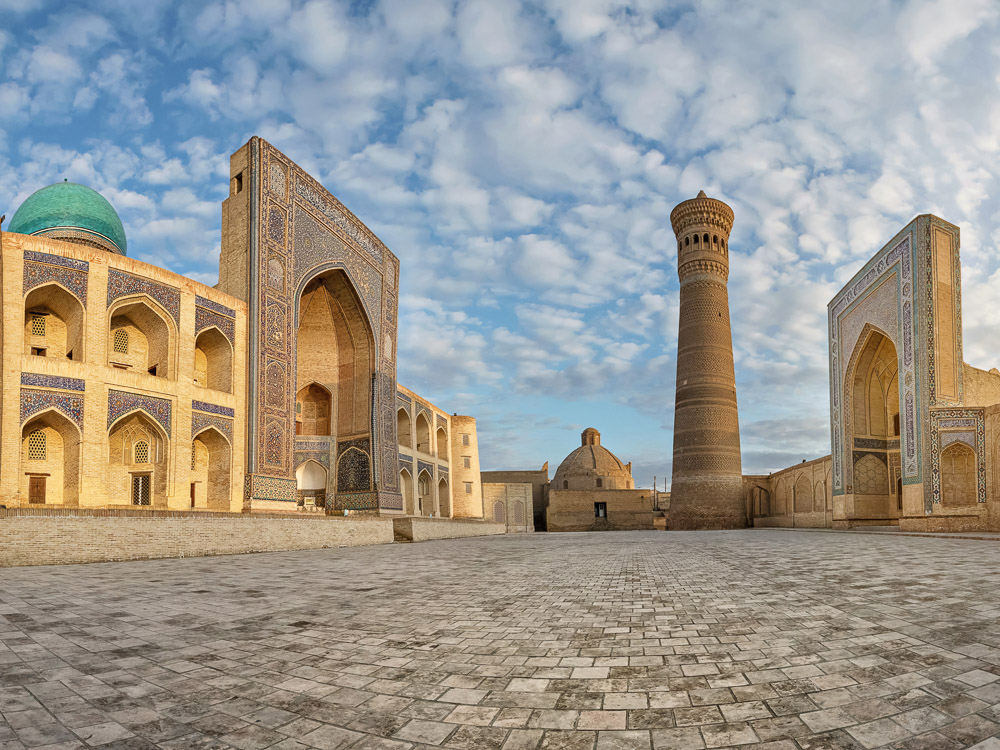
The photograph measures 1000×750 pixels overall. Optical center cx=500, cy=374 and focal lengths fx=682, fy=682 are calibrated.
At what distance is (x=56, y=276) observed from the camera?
11594 millimetres

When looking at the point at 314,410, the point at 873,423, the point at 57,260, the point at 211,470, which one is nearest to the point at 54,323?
the point at 57,260

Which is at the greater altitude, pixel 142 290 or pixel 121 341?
pixel 142 290

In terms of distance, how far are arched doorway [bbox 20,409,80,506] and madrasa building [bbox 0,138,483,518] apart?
23 mm

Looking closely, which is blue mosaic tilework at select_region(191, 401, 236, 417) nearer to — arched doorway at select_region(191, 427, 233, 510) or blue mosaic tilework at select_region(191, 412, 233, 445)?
blue mosaic tilework at select_region(191, 412, 233, 445)

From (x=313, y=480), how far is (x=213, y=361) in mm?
6463

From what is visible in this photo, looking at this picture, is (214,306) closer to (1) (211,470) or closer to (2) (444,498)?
(1) (211,470)

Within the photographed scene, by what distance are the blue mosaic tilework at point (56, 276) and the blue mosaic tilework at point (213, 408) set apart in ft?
9.23

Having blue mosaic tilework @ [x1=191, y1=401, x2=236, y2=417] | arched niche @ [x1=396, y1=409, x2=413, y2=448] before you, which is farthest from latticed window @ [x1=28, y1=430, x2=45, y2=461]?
arched niche @ [x1=396, y1=409, x2=413, y2=448]

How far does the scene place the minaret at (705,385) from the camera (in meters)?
26.2

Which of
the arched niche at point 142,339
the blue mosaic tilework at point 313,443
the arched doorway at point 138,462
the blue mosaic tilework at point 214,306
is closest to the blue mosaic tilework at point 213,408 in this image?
the arched niche at point 142,339

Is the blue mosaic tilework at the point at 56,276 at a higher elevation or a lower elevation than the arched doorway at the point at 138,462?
higher

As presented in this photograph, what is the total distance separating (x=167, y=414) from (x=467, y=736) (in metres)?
12.7

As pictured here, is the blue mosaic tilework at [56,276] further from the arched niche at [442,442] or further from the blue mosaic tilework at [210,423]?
the arched niche at [442,442]

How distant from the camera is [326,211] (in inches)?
721
